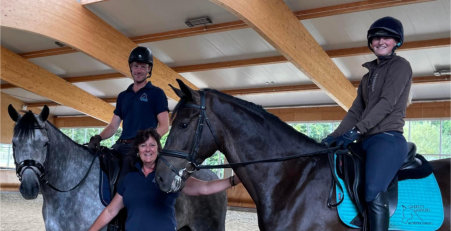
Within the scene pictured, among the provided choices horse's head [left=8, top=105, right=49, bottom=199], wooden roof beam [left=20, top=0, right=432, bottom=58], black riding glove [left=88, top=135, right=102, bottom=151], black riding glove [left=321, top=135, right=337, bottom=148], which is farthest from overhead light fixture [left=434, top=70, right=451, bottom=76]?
horse's head [left=8, top=105, right=49, bottom=199]

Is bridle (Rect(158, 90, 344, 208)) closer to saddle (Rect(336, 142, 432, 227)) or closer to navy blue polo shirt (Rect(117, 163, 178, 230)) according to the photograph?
saddle (Rect(336, 142, 432, 227))

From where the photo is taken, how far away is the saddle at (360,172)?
7.13 ft

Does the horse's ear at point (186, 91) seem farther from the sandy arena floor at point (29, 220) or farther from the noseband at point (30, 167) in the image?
the sandy arena floor at point (29, 220)

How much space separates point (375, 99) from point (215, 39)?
8384 mm

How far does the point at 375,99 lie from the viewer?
2.31 m

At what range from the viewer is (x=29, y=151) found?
9.39 ft

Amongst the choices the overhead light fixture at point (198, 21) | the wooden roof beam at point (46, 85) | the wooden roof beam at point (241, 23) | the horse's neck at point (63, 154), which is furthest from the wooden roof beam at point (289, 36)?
the wooden roof beam at point (46, 85)

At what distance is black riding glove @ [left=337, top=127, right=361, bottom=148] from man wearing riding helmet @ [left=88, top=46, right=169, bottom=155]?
157 cm

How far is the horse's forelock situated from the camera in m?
2.87

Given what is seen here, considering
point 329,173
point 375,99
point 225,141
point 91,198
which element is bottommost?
point 91,198

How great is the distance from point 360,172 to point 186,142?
968 millimetres

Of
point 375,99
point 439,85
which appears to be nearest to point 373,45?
point 375,99

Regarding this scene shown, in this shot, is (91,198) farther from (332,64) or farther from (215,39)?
(332,64)

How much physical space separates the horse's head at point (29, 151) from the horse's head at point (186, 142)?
1.16 meters
